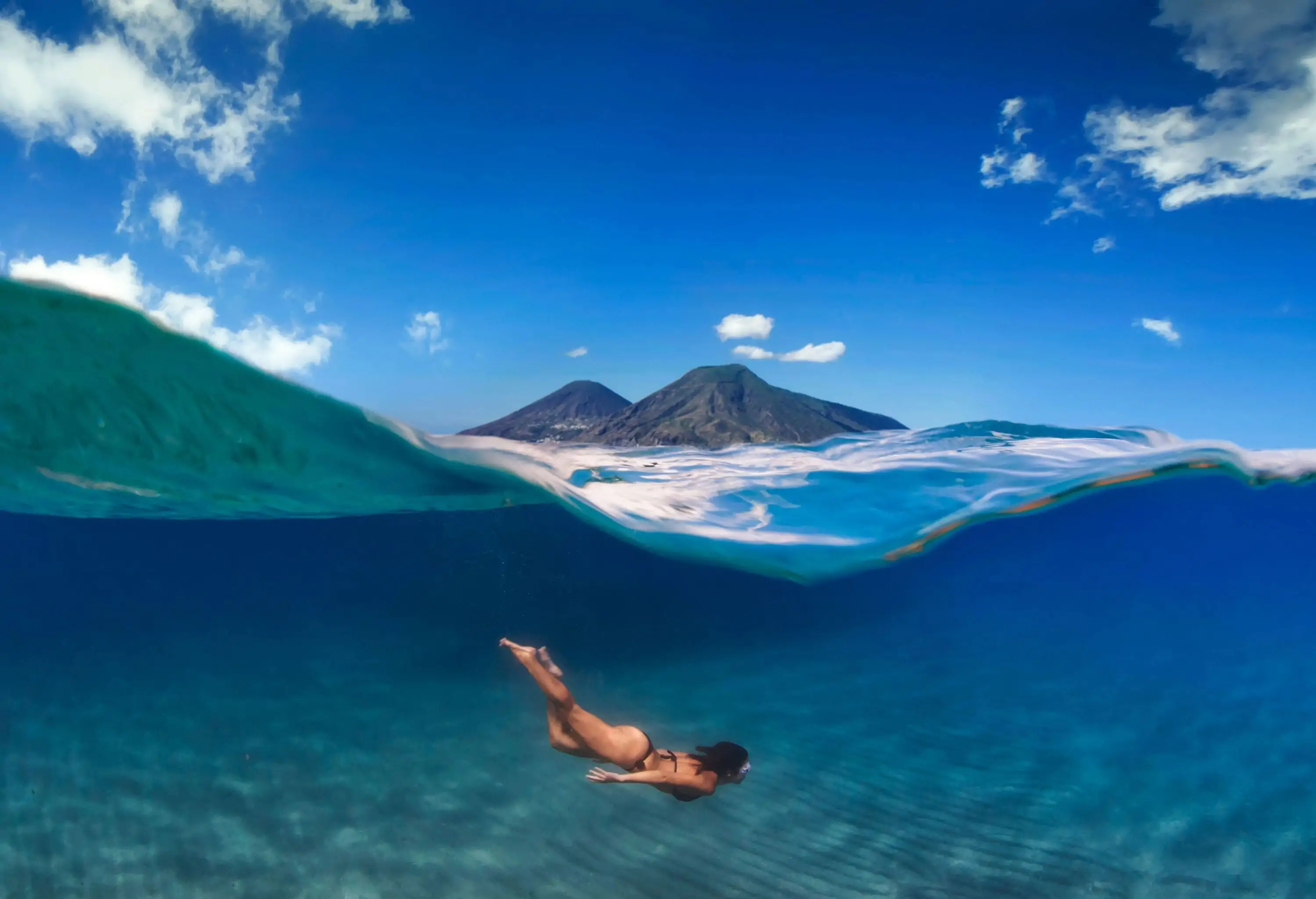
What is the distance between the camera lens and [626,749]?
5707 mm

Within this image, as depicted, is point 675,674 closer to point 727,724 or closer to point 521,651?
point 727,724

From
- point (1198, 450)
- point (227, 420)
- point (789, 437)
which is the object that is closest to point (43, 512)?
point (227, 420)

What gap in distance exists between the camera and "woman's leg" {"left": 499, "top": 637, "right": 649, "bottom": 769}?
567cm

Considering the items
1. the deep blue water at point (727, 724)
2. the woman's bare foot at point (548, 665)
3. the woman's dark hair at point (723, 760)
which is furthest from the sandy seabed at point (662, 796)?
the woman's bare foot at point (548, 665)

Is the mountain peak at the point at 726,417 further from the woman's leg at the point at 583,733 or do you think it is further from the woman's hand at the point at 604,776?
the woman's hand at the point at 604,776

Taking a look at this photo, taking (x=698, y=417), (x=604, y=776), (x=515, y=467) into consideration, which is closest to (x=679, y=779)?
(x=604, y=776)

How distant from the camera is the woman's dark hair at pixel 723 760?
18.9 ft

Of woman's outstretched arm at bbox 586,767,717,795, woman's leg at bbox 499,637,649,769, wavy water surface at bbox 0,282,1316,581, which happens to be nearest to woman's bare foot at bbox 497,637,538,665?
woman's leg at bbox 499,637,649,769

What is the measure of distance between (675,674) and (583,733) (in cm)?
1000

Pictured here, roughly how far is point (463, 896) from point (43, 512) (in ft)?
65.0

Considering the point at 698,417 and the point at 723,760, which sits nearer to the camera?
the point at 723,760

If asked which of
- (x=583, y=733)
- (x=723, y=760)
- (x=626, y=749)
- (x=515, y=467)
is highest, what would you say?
(x=515, y=467)

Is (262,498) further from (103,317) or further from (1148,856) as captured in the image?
(1148,856)

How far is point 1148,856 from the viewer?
7797 millimetres
